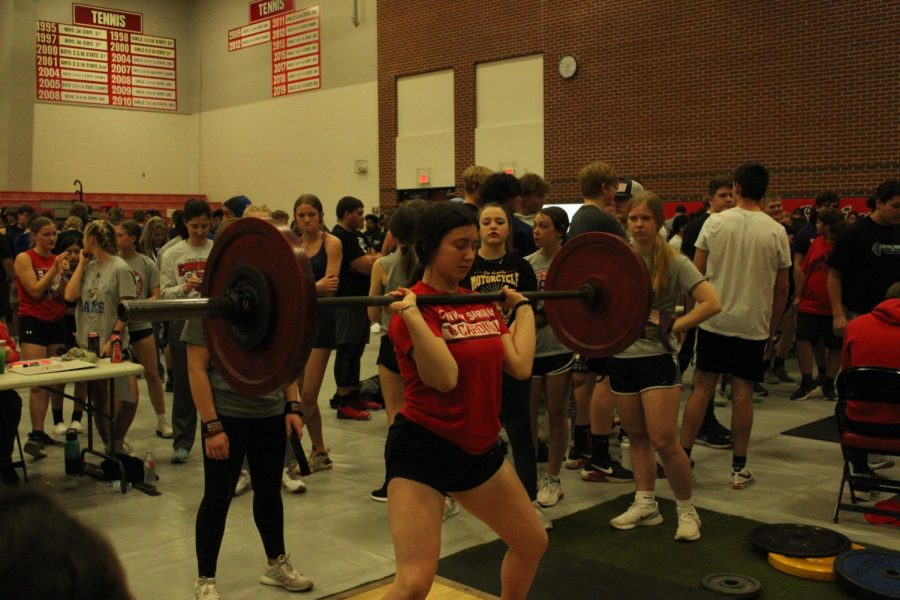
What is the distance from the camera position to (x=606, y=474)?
17.1 feet

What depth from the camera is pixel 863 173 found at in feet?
36.6

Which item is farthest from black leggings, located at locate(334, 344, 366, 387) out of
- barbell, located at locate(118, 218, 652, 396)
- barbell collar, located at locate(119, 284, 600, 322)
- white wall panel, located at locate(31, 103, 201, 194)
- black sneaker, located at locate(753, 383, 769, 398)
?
white wall panel, located at locate(31, 103, 201, 194)

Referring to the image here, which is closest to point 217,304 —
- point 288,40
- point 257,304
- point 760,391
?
point 257,304

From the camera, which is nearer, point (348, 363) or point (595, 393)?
point (595, 393)

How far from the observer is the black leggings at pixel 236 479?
3.30 meters

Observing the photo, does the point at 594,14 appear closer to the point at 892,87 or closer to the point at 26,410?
the point at 892,87

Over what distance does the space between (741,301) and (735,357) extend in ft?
1.02

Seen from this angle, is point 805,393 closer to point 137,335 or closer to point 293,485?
point 293,485

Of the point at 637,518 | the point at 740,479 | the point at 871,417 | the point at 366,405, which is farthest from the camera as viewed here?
the point at 366,405

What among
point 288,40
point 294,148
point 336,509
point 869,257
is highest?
point 288,40

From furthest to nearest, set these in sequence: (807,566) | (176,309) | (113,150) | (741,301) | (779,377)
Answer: (113,150)
(779,377)
(741,301)
(807,566)
(176,309)

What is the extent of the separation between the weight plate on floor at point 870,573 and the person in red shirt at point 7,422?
4402mm

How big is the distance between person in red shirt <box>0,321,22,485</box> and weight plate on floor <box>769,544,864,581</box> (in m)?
4.16

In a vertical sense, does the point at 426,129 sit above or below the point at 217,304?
above
